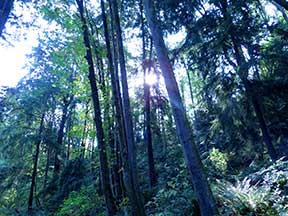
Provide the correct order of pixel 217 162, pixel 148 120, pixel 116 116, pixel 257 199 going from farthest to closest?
pixel 148 120, pixel 217 162, pixel 116 116, pixel 257 199

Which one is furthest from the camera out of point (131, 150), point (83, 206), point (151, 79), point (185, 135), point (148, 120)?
point (151, 79)

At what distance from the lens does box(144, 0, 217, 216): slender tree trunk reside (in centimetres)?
407

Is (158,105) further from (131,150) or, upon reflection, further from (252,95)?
(131,150)

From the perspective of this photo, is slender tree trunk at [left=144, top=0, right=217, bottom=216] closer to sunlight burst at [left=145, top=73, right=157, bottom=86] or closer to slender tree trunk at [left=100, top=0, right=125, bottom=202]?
slender tree trunk at [left=100, top=0, right=125, bottom=202]

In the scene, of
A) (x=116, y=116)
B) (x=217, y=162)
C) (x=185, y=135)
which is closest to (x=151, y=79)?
(x=217, y=162)

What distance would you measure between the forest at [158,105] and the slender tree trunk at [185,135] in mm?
17

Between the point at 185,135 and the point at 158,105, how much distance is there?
9030mm

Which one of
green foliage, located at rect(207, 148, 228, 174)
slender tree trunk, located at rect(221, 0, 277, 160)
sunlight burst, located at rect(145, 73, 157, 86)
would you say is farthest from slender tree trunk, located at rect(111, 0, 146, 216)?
sunlight burst, located at rect(145, 73, 157, 86)

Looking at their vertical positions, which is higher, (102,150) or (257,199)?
(102,150)

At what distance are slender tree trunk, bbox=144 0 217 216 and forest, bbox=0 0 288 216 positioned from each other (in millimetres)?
17

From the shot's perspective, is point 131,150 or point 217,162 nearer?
point 131,150

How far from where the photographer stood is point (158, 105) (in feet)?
43.9

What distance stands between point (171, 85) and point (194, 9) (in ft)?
21.9

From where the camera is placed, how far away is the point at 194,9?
1020 centimetres
